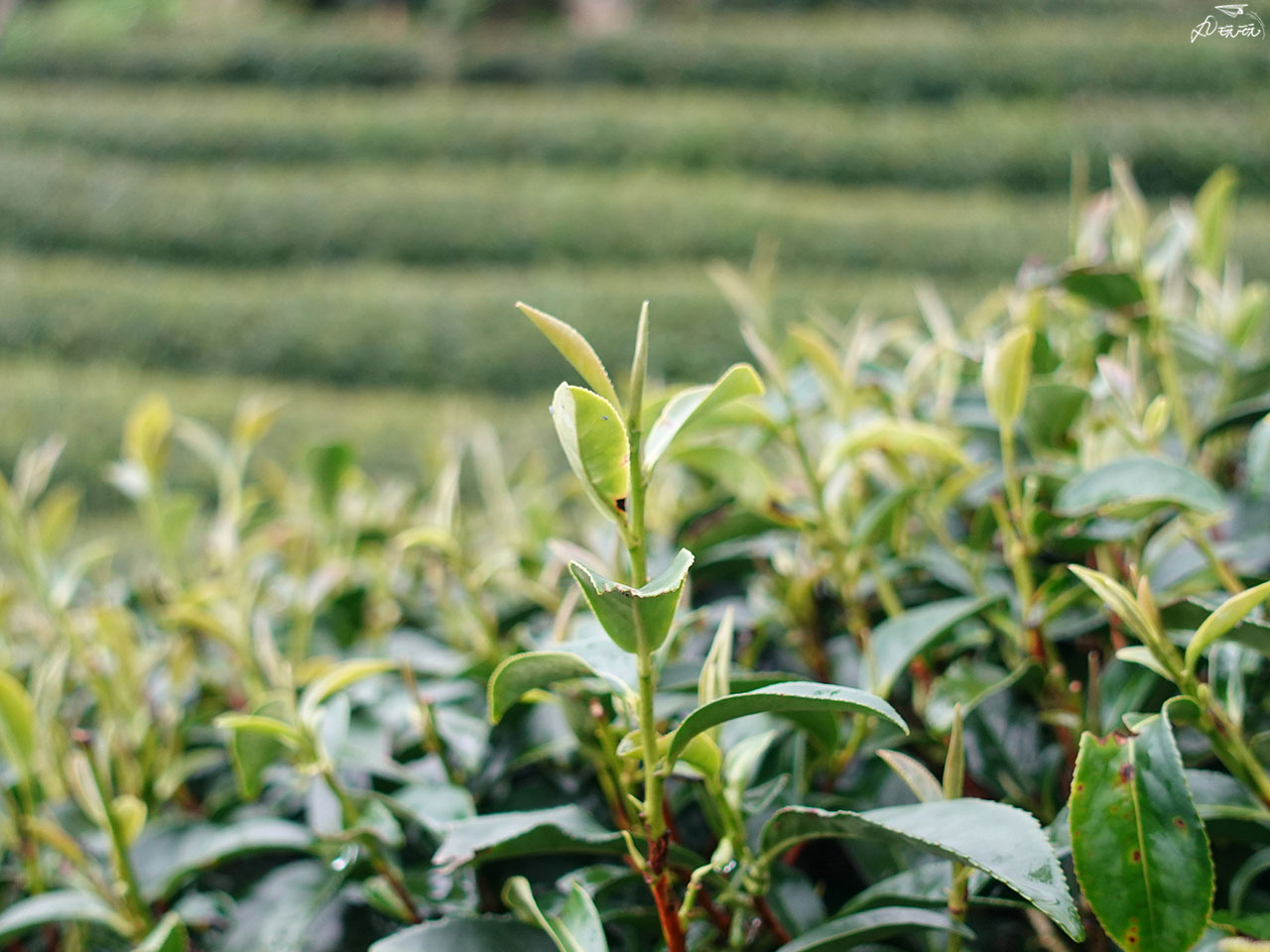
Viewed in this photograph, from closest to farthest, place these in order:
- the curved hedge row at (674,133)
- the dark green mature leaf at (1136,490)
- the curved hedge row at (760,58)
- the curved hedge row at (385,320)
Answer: the dark green mature leaf at (1136,490)
the curved hedge row at (385,320)
the curved hedge row at (674,133)
the curved hedge row at (760,58)

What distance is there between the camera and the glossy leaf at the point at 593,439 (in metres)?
0.26

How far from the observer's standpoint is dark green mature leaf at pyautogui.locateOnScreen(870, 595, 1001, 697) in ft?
1.26

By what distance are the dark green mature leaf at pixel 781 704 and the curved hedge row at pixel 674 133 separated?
421 cm

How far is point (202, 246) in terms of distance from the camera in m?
3.98

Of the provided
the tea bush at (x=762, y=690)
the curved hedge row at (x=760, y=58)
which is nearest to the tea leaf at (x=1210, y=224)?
the tea bush at (x=762, y=690)

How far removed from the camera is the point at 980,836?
0.27 meters

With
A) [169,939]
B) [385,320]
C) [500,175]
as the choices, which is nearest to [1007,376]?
[169,939]

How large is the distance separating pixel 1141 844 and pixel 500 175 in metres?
4.23

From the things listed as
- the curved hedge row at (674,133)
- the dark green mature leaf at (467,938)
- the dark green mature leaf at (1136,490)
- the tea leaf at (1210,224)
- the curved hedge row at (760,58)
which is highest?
the curved hedge row at (760,58)

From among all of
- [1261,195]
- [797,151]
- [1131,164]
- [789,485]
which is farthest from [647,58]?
[789,485]

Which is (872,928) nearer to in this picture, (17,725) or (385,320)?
(17,725)

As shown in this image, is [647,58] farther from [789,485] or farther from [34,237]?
[789,485]

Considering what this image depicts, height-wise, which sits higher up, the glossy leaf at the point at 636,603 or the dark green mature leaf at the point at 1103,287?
the dark green mature leaf at the point at 1103,287

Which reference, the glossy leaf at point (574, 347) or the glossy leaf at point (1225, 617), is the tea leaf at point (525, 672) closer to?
the glossy leaf at point (574, 347)
